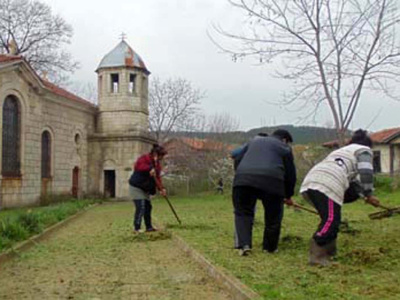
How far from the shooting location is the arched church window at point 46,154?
33312 millimetres

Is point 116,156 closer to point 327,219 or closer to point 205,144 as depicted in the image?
point 205,144

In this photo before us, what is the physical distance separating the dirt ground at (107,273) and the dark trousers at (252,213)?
84 centimetres

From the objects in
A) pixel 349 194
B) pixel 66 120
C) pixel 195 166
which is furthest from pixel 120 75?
pixel 349 194

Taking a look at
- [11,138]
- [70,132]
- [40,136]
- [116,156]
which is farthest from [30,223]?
[116,156]

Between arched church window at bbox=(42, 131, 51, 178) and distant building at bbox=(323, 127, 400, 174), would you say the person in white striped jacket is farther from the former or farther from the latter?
distant building at bbox=(323, 127, 400, 174)

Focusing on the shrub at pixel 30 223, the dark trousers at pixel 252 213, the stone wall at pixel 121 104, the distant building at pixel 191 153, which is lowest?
the shrub at pixel 30 223

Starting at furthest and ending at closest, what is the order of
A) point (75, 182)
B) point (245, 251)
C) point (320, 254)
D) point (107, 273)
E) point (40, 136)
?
1. point (75, 182)
2. point (40, 136)
3. point (245, 251)
4. point (107, 273)
5. point (320, 254)

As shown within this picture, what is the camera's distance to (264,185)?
7.95 m

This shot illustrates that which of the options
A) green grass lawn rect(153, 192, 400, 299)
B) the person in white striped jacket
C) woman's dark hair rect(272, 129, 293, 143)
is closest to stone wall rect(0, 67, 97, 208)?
green grass lawn rect(153, 192, 400, 299)

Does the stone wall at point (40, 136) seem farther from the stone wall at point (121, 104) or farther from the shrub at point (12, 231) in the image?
the shrub at point (12, 231)

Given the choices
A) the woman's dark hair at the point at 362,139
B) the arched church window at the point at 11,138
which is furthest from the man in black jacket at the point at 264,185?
the arched church window at the point at 11,138

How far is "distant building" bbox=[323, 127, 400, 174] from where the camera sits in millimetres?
46812

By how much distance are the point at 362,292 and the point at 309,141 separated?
33.1 m

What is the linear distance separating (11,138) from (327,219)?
24.0m
